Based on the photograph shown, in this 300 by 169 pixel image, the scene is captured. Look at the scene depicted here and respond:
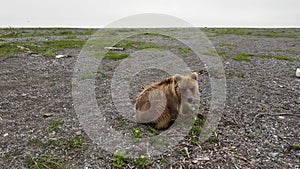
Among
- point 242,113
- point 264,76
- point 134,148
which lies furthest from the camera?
point 264,76

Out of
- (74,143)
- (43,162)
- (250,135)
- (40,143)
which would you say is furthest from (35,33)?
(250,135)

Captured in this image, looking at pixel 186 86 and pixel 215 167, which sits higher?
pixel 186 86

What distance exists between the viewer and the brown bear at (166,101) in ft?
21.8

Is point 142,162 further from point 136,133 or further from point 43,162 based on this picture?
point 43,162

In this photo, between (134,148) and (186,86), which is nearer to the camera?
(134,148)

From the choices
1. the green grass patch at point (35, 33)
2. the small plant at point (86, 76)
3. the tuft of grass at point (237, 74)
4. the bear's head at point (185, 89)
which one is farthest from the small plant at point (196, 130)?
the green grass patch at point (35, 33)

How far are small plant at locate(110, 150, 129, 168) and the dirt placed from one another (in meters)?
0.11

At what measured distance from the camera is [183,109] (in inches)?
279

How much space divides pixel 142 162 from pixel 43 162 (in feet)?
6.70

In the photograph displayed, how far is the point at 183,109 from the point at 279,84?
5914 mm

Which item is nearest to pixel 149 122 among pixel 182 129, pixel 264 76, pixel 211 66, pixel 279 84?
pixel 182 129

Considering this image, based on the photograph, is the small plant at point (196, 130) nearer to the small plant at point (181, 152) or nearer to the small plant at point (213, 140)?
the small plant at point (213, 140)

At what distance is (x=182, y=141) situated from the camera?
6184mm

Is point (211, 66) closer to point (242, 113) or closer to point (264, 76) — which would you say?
point (264, 76)
